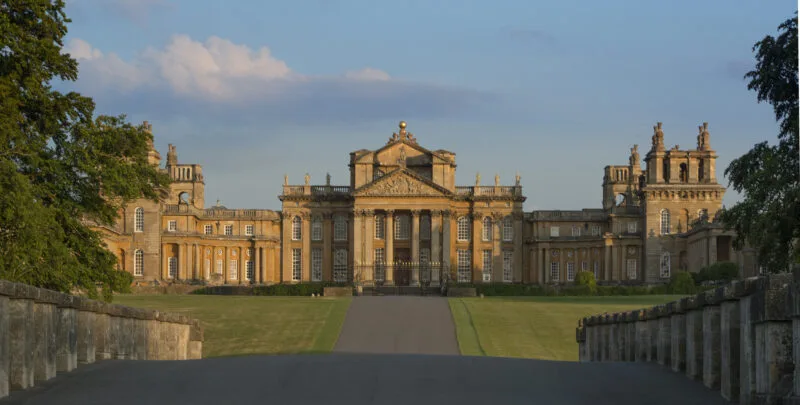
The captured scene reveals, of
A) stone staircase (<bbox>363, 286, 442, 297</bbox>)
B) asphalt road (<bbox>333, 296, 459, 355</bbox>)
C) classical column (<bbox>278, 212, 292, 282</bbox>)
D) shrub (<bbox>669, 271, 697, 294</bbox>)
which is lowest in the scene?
asphalt road (<bbox>333, 296, 459, 355</bbox>)

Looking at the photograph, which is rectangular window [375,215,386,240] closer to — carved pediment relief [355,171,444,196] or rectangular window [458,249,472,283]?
carved pediment relief [355,171,444,196]

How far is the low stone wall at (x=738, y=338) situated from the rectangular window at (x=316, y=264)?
9292 centimetres

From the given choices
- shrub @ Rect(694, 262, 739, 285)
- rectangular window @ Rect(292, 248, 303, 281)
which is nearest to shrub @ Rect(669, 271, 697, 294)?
shrub @ Rect(694, 262, 739, 285)

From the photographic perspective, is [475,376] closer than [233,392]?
No

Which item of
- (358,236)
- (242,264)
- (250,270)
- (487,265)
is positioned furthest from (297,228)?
(487,265)

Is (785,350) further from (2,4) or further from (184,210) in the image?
(184,210)

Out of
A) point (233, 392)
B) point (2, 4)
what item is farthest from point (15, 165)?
point (233, 392)

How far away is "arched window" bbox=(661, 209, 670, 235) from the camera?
107562 millimetres

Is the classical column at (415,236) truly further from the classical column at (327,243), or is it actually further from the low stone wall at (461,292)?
the low stone wall at (461,292)

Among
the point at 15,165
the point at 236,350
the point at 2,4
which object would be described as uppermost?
the point at 2,4

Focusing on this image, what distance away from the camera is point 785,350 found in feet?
42.1

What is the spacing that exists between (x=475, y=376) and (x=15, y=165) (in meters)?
17.7

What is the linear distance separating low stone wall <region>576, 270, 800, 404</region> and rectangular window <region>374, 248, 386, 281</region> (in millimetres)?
88261

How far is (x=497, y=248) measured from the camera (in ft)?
373
